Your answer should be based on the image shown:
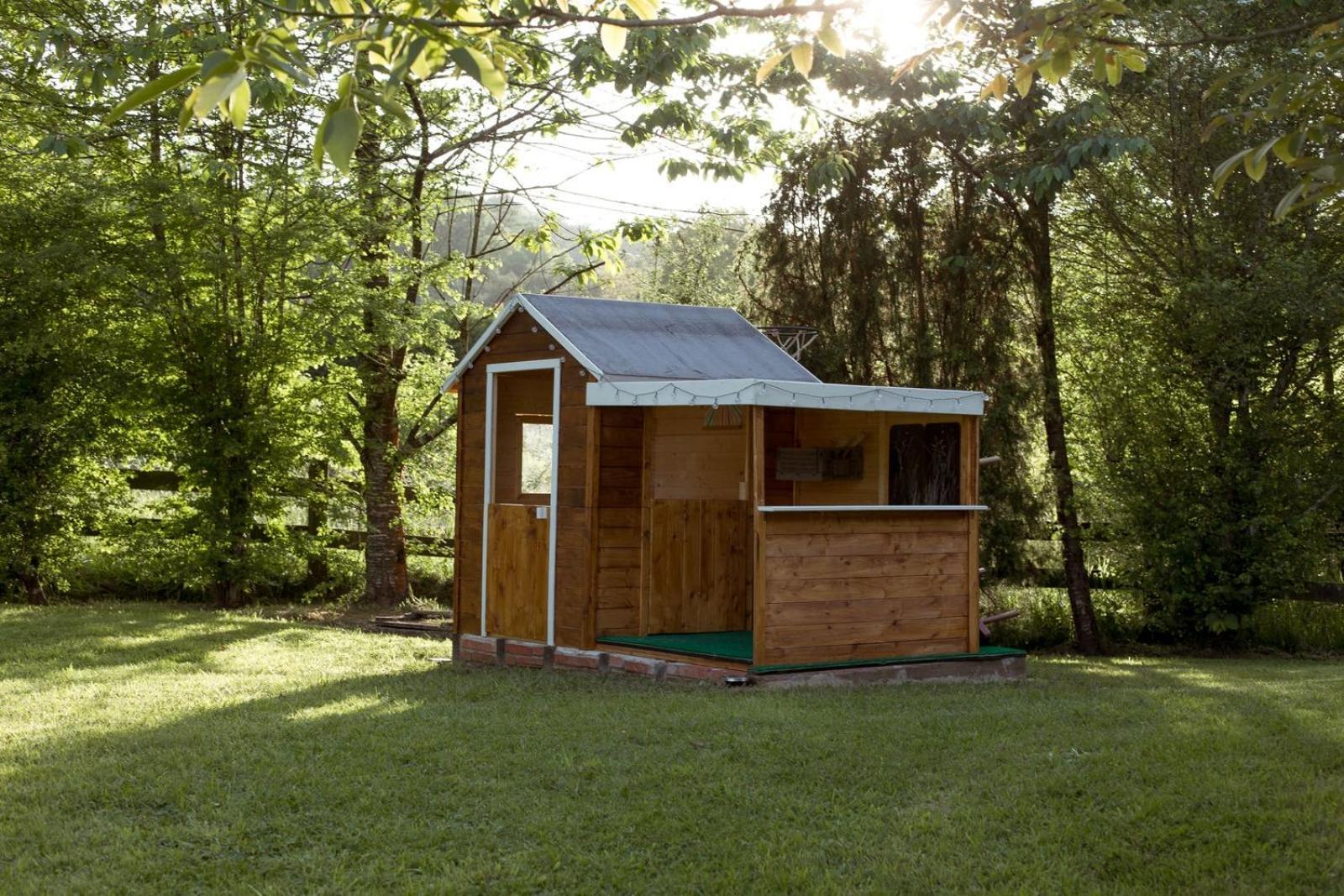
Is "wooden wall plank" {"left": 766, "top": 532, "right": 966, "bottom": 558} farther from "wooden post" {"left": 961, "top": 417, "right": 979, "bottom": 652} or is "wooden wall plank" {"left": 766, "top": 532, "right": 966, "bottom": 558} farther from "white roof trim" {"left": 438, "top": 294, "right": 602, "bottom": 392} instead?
"white roof trim" {"left": 438, "top": 294, "right": 602, "bottom": 392}

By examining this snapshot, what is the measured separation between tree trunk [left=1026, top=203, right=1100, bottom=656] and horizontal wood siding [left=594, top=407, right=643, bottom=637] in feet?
20.8

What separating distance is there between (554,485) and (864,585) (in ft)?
8.22

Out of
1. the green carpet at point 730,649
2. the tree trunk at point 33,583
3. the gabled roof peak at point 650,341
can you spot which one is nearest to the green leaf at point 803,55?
the green carpet at point 730,649

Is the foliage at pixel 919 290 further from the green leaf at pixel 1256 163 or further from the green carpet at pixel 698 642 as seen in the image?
the green leaf at pixel 1256 163

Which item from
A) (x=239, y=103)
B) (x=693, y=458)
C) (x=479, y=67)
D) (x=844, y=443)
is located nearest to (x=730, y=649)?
(x=693, y=458)

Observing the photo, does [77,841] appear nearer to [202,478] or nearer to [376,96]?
[376,96]

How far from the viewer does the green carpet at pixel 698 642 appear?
30.6ft

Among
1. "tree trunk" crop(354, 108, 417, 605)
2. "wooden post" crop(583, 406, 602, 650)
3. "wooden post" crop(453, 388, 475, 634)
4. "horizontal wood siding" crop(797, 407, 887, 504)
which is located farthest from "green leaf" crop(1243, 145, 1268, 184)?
"tree trunk" crop(354, 108, 417, 605)

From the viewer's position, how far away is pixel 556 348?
10391 millimetres

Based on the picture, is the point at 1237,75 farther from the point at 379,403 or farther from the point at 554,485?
the point at 379,403

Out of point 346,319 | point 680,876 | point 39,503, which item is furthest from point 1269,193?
point 39,503

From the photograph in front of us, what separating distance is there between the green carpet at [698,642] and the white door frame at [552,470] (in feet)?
2.04

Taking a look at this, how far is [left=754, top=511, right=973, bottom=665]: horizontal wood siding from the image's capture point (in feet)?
30.0

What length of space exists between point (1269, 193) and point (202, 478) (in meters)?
12.3
